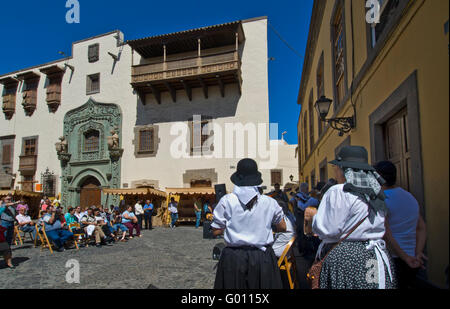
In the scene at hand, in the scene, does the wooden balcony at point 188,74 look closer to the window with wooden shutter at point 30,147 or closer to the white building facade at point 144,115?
the white building facade at point 144,115

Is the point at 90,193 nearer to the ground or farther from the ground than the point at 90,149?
nearer to the ground

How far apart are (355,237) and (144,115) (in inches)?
754

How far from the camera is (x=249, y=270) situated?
2660 millimetres

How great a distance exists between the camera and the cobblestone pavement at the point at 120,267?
5408 millimetres

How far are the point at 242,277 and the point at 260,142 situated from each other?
15689 mm

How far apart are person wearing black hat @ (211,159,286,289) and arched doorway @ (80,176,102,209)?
19.5 metres

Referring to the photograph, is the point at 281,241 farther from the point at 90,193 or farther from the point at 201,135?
the point at 90,193

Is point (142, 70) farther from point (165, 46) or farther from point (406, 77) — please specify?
point (406, 77)

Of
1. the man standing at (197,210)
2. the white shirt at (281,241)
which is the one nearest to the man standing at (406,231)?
the white shirt at (281,241)

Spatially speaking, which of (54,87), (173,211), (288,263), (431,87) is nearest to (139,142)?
(173,211)

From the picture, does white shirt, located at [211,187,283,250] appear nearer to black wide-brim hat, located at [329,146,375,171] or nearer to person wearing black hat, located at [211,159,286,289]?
person wearing black hat, located at [211,159,286,289]

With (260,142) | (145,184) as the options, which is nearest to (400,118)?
(260,142)

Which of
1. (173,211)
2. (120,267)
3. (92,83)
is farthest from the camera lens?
(92,83)

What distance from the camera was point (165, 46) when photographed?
19.3 metres
